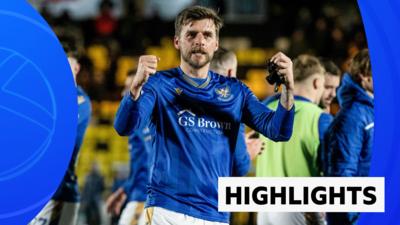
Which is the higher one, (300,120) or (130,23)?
(130,23)

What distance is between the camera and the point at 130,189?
31.3 ft

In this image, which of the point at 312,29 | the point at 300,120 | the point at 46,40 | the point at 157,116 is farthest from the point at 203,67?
the point at 312,29

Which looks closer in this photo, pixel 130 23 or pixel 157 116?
pixel 157 116

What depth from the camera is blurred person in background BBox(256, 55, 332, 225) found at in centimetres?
791

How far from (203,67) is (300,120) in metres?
1.56

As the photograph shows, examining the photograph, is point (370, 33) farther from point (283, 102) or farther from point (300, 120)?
point (300, 120)

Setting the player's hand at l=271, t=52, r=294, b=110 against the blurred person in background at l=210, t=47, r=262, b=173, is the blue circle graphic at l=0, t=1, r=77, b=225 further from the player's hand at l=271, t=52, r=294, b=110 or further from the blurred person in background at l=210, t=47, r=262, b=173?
the player's hand at l=271, t=52, r=294, b=110

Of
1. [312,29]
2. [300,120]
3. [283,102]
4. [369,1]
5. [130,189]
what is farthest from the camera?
[312,29]

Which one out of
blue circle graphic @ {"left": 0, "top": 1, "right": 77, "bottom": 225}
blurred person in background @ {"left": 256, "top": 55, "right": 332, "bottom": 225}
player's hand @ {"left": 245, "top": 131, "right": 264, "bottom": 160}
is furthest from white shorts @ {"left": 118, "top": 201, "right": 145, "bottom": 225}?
blue circle graphic @ {"left": 0, "top": 1, "right": 77, "bottom": 225}

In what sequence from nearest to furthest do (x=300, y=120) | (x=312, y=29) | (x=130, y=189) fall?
(x=300, y=120) → (x=130, y=189) → (x=312, y=29)

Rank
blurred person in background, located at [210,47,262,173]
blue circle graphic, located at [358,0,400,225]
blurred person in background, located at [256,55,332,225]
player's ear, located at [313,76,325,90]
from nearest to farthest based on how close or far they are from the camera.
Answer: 1. blue circle graphic, located at [358,0,400,225]
2. blurred person in background, located at [210,47,262,173]
3. blurred person in background, located at [256,55,332,225]
4. player's ear, located at [313,76,325,90]

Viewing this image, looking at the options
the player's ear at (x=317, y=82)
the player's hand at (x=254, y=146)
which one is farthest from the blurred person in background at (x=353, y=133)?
the player's hand at (x=254, y=146)

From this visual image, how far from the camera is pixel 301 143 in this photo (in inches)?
313

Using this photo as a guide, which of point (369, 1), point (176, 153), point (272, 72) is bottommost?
point (176, 153)
